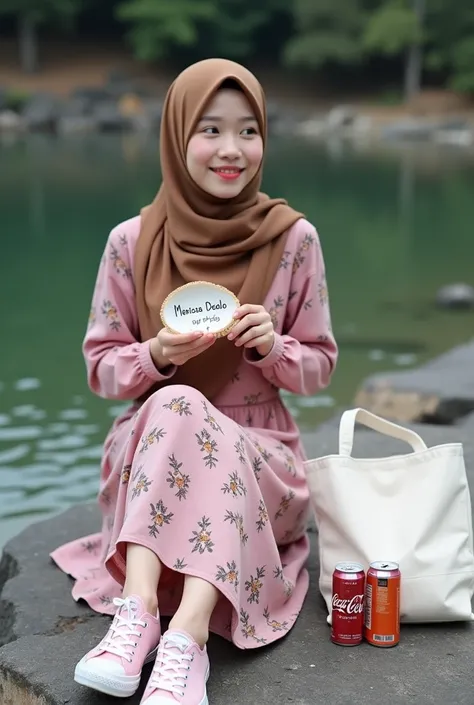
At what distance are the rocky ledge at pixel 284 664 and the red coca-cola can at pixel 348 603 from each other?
0.10ft

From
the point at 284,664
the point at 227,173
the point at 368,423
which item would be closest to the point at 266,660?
the point at 284,664

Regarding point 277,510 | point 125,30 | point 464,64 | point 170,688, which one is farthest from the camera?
point 125,30

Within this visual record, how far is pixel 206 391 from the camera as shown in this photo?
2.54 meters

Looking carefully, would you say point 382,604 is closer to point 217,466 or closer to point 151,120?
point 217,466

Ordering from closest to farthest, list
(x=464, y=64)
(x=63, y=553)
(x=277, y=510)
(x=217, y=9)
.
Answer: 1. (x=277, y=510)
2. (x=63, y=553)
3. (x=464, y=64)
4. (x=217, y=9)

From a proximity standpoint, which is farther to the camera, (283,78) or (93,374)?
(283,78)

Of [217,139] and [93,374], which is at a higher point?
[217,139]

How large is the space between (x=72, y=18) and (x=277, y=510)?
40.2m

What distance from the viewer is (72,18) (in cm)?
4000

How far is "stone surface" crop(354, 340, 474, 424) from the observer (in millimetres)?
4602

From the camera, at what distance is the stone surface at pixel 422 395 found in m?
4.60

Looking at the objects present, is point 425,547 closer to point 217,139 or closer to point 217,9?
point 217,139

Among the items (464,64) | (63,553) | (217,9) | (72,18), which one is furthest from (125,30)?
(63,553)

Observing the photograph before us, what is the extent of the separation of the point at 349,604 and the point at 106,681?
1.81 ft
